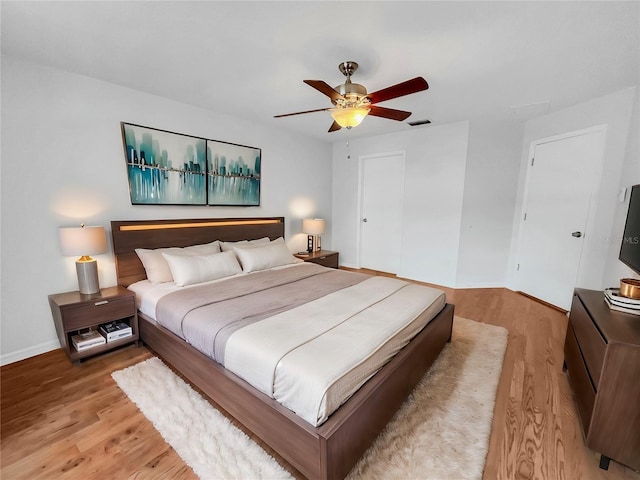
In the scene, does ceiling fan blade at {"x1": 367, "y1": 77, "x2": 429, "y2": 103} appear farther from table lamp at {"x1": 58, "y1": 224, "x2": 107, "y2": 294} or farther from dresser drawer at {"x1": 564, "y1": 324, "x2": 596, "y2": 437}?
table lamp at {"x1": 58, "y1": 224, "x2": 107, "y2": 294}

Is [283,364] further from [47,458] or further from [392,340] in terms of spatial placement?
[47,458]

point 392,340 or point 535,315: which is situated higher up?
point 392,340

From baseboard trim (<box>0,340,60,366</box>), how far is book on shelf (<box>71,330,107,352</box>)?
319 millimetres

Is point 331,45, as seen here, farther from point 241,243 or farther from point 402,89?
point 241,243

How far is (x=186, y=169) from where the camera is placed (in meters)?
3.16

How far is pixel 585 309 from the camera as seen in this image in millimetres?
1783

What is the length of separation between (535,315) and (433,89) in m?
2.88

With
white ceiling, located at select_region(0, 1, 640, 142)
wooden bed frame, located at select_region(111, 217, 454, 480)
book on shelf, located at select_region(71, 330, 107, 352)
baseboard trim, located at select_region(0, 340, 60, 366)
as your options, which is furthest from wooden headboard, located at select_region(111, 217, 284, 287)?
white ceiling, located at select_region(0, 1, 640, 142)

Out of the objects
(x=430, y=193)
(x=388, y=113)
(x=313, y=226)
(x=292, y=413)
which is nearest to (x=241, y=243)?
(x=313, y=226)

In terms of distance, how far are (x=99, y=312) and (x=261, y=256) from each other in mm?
1537

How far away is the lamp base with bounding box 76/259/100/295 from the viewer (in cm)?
236

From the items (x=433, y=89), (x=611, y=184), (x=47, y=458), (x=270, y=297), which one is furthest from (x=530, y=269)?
(x=47, y=458)

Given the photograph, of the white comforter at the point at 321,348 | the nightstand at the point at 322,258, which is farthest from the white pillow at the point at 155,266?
the nightstand at the point at 322,258

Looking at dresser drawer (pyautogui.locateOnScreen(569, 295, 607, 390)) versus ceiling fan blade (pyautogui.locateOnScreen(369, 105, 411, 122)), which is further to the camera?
ceiling fan blade (pyautogui.locateOnScreen(369, 105, 411, 122))
